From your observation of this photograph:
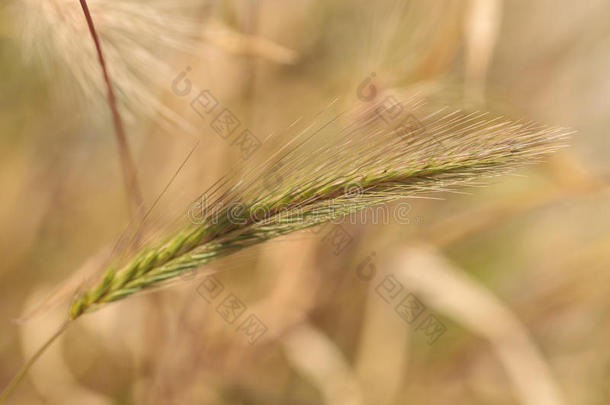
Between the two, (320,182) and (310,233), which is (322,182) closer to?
(320,182)

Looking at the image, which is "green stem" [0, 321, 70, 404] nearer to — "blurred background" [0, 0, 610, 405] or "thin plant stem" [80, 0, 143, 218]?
"thin plant stem" [80, 0, 143, 218]

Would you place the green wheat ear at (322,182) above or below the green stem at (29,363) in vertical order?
below

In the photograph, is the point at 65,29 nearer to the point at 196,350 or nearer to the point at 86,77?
the point at 86,77

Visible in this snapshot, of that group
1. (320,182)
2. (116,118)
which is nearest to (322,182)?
(320,182)

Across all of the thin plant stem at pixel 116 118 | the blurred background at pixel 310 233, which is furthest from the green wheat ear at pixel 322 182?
the blurred background at pixel 310 233

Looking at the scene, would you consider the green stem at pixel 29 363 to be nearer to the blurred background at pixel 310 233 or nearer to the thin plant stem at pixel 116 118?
the thin plant stem at pixel 116 118

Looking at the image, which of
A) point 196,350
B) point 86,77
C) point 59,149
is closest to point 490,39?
point 86,77
